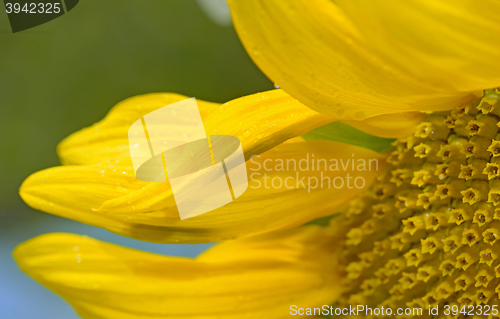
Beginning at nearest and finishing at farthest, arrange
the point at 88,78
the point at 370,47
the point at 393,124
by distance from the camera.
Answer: the point at 370,47
the point at 393,124
the point at 88,78

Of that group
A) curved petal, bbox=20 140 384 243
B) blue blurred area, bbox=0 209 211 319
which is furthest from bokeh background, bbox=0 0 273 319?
curved petal, bbox=20 140 384 243

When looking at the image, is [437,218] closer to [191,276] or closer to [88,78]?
[191,276]

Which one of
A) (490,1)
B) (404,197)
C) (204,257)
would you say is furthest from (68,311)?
(490,1)

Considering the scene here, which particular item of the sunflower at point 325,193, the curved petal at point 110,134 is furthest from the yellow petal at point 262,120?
the curved petal at point 110,134

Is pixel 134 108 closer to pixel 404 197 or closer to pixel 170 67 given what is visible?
pixel 170 67

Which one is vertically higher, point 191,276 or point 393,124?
point 393,124

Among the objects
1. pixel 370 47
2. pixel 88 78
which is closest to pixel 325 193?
pixel 370 47

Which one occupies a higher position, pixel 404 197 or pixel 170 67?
pixel 170 67
